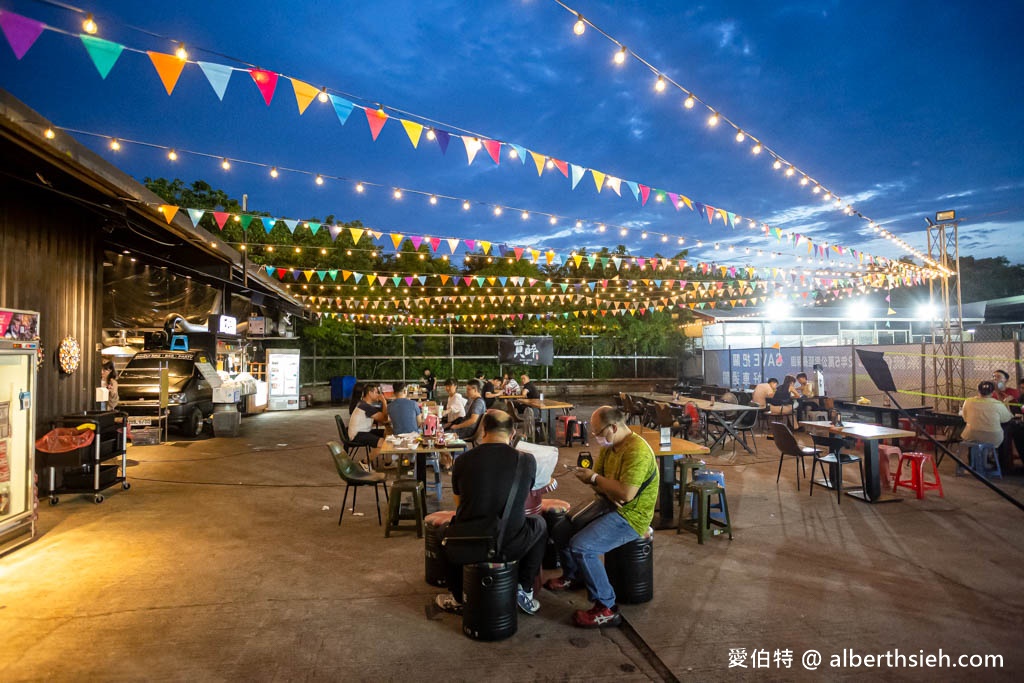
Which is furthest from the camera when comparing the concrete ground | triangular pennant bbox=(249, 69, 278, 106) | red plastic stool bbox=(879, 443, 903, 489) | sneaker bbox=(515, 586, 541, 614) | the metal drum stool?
red plastic stool bbox=(879, 443, 903, 489)

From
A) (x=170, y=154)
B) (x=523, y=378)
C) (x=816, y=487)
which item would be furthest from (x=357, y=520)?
(x=523, y=378)

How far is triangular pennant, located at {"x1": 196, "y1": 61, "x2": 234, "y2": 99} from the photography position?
4594 millimetres

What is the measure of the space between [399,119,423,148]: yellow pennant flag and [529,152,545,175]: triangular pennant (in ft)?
5.27

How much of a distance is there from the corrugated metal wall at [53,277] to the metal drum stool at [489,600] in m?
6.49

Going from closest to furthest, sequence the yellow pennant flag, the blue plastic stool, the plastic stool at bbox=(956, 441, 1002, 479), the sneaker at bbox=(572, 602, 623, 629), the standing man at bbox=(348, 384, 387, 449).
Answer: the sneaker at bbox=(572, 602, 623, 629) < the blue plastic stool < the yellow pennant flag < the plastic stool at bbox=(956, 441, 1002, 479) < the standing man at bbox=(348, 384, 387, 449)

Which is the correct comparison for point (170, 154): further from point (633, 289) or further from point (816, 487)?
point (633, 289)

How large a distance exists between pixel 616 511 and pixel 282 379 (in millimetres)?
A: 16885

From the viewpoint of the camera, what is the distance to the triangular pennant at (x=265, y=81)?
4848 mm

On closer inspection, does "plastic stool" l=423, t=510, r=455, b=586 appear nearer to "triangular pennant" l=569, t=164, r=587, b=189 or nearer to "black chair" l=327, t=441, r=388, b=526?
"black chair" l=327, t=441, r=388, b=526

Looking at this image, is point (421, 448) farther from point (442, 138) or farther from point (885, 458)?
point (885, 458)

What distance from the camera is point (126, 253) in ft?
35.8

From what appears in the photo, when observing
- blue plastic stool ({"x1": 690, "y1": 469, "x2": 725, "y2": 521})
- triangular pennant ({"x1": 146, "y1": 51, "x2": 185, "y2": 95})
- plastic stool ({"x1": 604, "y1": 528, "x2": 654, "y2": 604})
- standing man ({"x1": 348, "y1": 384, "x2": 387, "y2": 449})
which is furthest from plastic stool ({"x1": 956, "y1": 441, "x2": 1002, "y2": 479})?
triangular pennant ({"x1": 146, "y1": 51, "x2": 185, "y2": 95})

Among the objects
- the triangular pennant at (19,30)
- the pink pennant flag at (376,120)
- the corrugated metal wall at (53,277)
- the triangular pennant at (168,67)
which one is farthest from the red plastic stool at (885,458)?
the corrugated metal wall at (53,277)

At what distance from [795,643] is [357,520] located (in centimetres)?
420
